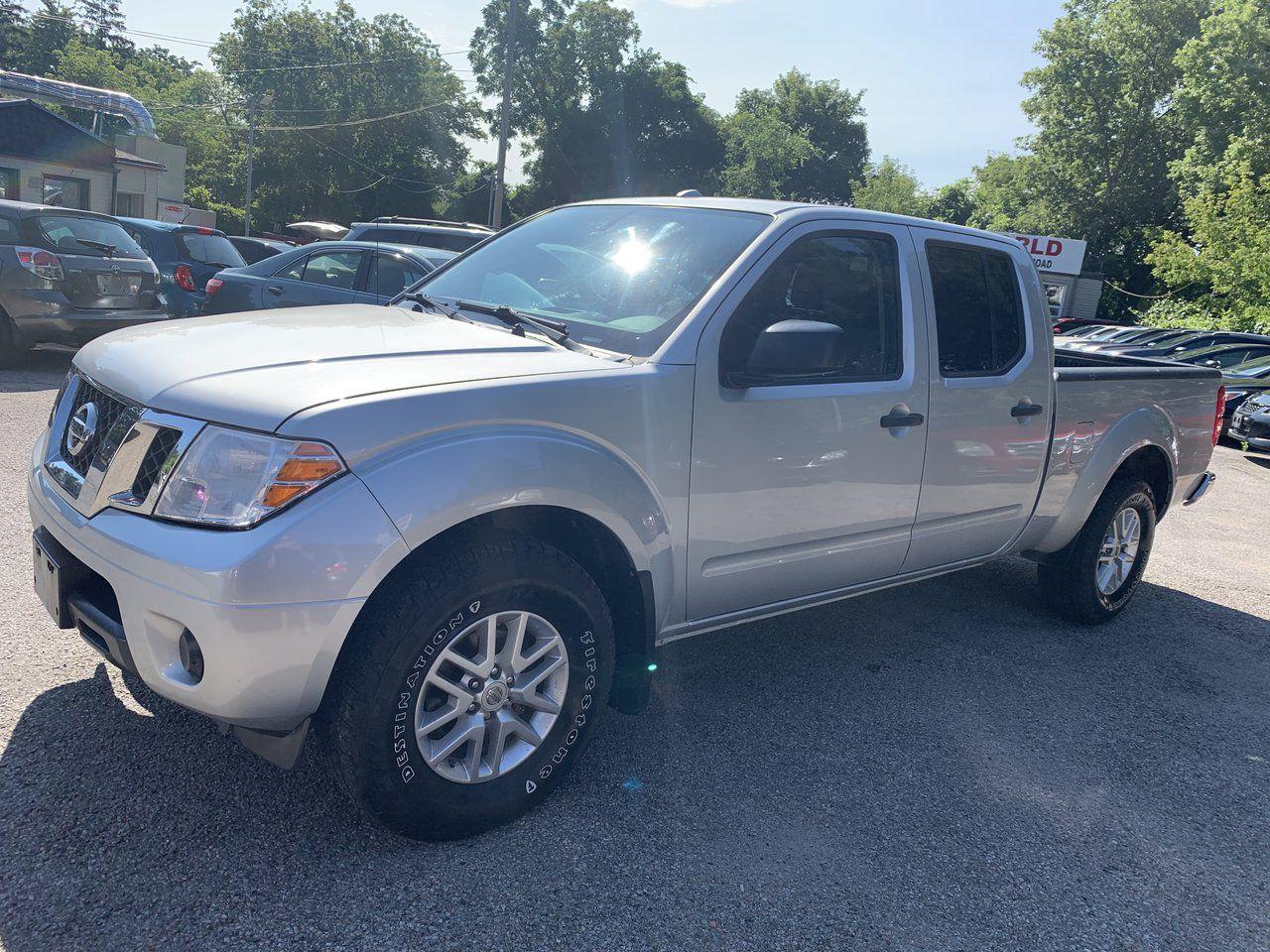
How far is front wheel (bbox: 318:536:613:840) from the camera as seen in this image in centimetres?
252

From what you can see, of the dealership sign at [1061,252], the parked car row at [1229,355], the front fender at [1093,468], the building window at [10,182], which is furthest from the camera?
the dealership sign at [1061,252]

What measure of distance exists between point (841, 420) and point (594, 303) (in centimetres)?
97

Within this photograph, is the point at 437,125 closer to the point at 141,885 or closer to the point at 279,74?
the point at 279,74

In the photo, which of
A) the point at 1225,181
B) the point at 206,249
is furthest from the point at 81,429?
the point at 1225,181

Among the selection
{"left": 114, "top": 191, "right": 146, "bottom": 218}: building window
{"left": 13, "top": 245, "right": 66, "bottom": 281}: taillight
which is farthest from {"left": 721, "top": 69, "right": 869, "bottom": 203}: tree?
{"left": 13, "top": 245, "right": 66, "bottom": 281}: taillight

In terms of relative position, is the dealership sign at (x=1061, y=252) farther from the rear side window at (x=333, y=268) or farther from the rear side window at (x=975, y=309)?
the rear side window at (x=975, y=309)

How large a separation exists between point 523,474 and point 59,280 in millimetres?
8435

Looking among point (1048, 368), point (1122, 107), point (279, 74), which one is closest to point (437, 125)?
point (279, 74)

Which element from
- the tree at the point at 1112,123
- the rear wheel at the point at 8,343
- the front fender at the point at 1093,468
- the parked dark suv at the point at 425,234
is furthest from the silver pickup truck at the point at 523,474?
the tree at the point at 1112,123

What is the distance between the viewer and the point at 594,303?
3443mm

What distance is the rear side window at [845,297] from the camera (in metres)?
3.41

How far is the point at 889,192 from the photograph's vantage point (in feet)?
237

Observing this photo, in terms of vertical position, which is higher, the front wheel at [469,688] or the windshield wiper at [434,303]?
the windshield wiper at [434,303]

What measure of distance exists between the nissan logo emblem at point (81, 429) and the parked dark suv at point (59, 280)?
24.0 feet
